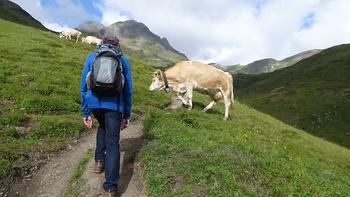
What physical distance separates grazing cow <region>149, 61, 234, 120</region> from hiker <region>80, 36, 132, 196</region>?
12349mm

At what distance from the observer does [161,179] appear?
408 inches

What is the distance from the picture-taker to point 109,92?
963 cm

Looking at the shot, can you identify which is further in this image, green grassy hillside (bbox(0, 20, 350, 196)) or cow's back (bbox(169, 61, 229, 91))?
cow's back (bbox(169, 61, 229, 91))

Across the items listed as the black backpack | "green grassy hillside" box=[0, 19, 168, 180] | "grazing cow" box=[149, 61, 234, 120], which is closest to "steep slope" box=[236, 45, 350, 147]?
"grazing cow" box=[149, 61, 234, 120]

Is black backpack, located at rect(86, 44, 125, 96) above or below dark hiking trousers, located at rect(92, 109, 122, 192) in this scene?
above

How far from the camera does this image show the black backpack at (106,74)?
9.37 m

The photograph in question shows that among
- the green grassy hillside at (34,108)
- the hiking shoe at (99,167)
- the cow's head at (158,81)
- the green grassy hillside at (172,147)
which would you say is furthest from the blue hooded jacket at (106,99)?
the cow's head at (158,81)

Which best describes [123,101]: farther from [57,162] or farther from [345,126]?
[345,126]

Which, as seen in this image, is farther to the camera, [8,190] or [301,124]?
[301,124]

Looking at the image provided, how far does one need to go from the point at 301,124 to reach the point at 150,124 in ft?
420

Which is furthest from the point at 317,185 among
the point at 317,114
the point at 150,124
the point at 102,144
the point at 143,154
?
the point at 317,114

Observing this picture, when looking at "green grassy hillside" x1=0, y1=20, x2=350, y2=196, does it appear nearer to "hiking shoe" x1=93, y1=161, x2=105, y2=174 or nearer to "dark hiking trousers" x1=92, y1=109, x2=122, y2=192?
"dark hiking trousers" x1=92, y1=109, x2=122, y2=192

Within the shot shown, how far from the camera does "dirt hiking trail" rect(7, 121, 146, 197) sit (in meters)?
10.6

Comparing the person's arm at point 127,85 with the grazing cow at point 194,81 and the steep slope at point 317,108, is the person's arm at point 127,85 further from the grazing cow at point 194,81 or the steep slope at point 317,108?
the steep slope at point 317,108
